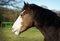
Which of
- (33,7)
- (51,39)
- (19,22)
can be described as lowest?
(51,39)

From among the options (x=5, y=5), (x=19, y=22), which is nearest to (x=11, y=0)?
(x=5, y=5)

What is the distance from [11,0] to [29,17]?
9434mm

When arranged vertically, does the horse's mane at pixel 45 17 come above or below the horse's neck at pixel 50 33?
above

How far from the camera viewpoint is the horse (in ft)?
12.8

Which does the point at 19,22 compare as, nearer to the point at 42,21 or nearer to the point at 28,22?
the point at 28,22

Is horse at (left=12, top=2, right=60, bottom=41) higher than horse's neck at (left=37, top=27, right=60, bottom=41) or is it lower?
higher

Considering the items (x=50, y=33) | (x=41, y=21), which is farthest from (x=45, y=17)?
(x=50, y=33)

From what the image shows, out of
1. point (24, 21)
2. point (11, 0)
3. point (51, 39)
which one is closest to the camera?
point (51, 39)

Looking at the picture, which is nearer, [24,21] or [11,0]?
[24,21]

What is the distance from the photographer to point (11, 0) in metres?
13.3

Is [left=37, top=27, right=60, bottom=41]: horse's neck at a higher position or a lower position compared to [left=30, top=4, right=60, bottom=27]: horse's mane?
lower

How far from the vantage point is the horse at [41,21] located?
3914 millimetres

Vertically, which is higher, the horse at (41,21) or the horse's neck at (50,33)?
the horse at (41,21)

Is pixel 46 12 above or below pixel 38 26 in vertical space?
above
